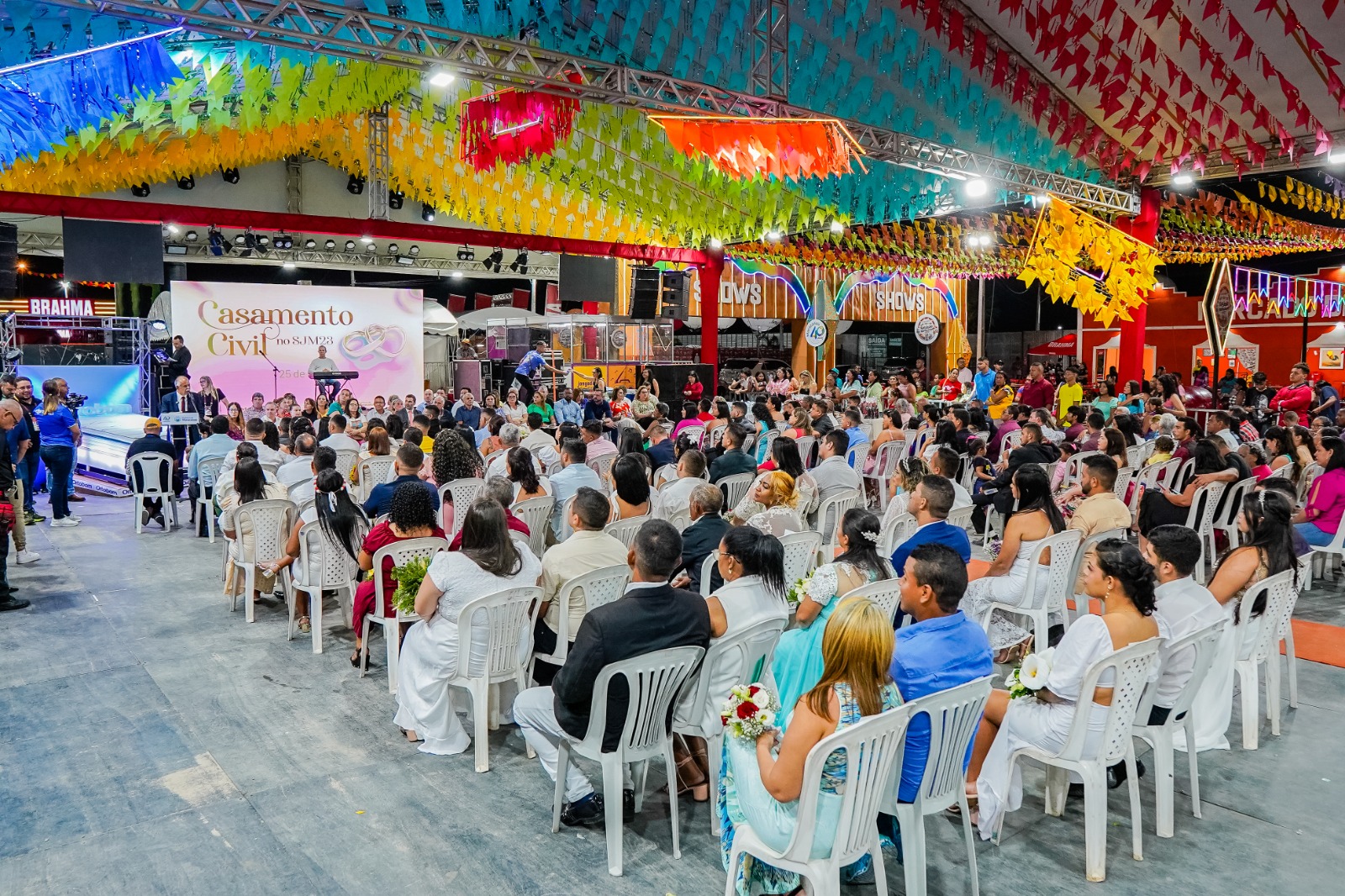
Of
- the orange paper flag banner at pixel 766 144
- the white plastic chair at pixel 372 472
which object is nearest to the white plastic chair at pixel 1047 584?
the orange paper flag banner at pixel 766 144

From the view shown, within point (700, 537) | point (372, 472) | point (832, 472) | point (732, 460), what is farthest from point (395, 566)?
point (832, 472)

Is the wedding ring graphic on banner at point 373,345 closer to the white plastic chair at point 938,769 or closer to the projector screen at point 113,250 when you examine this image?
the projector screen at point 113,250

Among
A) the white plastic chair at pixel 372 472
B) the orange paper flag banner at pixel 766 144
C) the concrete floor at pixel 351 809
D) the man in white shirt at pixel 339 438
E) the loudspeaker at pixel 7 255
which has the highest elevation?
the orange paper flag banner at pixel 766 144

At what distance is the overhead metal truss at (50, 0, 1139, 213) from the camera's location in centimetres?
694

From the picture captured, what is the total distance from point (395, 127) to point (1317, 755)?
17073 millimetres

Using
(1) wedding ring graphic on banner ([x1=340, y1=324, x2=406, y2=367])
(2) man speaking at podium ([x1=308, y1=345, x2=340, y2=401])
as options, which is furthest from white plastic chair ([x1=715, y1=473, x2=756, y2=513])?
(1) wedding ring graphic on banner ([x1=340, y1=324, x2=406, y2=367])

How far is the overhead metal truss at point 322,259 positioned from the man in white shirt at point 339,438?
37.4ft

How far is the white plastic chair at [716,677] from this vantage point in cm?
328

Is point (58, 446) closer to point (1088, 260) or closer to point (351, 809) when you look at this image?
point (351, 809)

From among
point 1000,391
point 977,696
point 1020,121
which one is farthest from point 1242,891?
point 1020,121

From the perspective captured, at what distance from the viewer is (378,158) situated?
1658 cm

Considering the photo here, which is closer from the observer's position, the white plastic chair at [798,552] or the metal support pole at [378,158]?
the white plastic chair at [798,552]

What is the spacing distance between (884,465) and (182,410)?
8.16m

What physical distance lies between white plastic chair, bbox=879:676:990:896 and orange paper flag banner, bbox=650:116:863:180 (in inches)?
244
